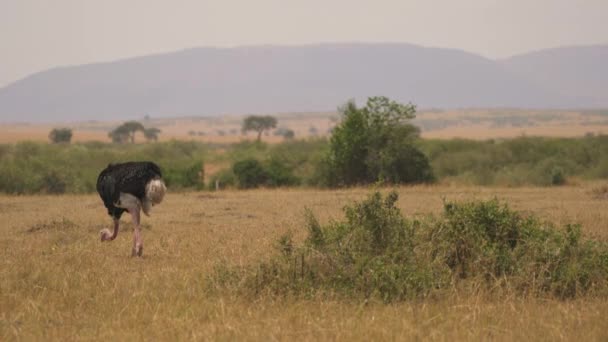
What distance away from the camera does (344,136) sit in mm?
30500

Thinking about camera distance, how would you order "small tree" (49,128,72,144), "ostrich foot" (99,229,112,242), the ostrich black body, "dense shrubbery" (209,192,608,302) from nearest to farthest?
"dense shrubbery" (209,192,608,302) < the ostrich black body < "ostrich foot" (99,229,112,242) < "small tree" (49,128,72,144)

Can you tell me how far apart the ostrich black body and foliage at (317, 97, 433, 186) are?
1903 centimetres

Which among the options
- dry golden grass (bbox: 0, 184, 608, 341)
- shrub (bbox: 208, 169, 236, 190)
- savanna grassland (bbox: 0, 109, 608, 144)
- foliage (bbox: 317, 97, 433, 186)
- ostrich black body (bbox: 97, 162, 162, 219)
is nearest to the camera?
dry golden grass (bbox: 0, 184, 608, 341)

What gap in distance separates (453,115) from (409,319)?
532ft

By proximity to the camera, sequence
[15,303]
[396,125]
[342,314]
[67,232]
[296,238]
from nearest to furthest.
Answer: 1. [342,314]
2. [15,303]
3. [296,238]
4. [67,232]
5. [396,125]

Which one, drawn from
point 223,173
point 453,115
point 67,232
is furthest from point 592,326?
point 453,115

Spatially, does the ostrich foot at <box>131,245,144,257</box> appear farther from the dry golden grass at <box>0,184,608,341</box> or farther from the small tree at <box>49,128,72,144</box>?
the small tree at <box>49,128,72,144</box>

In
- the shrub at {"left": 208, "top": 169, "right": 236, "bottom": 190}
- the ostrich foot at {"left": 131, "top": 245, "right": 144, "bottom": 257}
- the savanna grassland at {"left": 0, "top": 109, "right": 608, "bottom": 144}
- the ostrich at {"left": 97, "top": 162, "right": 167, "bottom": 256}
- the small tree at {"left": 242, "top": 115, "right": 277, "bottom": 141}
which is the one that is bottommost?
the savanna grassland at {"left": 0, "top": 109, "right": 608, "bottom": 144}

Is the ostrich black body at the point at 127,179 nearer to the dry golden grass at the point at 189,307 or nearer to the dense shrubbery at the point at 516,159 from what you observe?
the dry golden grass at the point at 189,307

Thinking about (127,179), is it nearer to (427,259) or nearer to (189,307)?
(189,307)

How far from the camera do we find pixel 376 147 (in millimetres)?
30375

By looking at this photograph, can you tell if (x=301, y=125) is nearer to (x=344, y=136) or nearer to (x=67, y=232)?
(x=344, y=136)

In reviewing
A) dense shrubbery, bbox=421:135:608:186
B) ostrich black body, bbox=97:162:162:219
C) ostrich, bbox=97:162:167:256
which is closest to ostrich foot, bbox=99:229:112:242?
ostrich, bbox=97:162:167:256

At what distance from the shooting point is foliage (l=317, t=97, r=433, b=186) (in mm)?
30094
